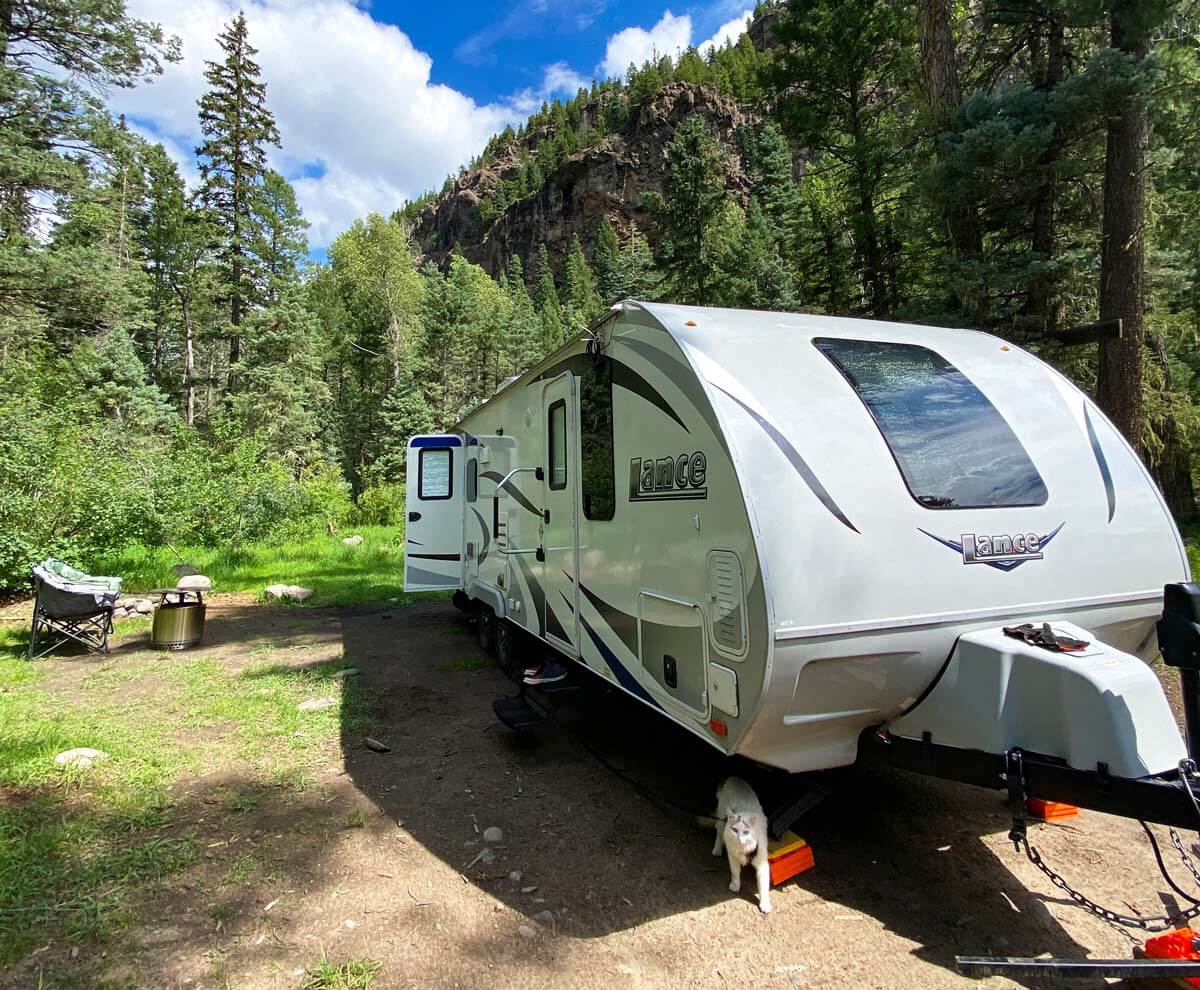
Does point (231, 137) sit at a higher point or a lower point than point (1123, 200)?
higher

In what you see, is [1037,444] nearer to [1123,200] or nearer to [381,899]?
[381,899]

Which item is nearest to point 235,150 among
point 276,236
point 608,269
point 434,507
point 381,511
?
point 276,236

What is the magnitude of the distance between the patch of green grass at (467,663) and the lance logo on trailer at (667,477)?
13.1ft

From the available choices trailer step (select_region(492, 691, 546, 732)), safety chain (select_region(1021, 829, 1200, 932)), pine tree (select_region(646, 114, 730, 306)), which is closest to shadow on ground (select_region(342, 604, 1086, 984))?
safety chain (select_region(1021, 829, 1200, 932))

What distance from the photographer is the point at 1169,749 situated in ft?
7.30

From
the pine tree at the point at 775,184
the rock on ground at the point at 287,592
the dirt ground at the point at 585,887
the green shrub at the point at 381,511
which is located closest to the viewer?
the dirt ground at the point at 585,887

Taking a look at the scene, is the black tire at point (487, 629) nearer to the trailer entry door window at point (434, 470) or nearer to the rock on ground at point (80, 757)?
the trailer entry door window at point (434, 470)

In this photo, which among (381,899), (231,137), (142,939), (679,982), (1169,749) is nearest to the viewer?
(1169,749)

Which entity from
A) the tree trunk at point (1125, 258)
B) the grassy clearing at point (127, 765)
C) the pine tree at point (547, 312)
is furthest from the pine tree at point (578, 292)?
the grassy clearing at point (127, 765)

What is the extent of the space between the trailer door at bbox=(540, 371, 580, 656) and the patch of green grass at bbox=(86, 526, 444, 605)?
6.65m

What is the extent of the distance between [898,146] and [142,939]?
1469cm

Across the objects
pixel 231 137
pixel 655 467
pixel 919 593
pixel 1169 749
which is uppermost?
pixel 231 137

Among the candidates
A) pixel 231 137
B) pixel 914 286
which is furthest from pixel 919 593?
pixel 231 137

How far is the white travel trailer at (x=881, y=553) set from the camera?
2.43 metres
